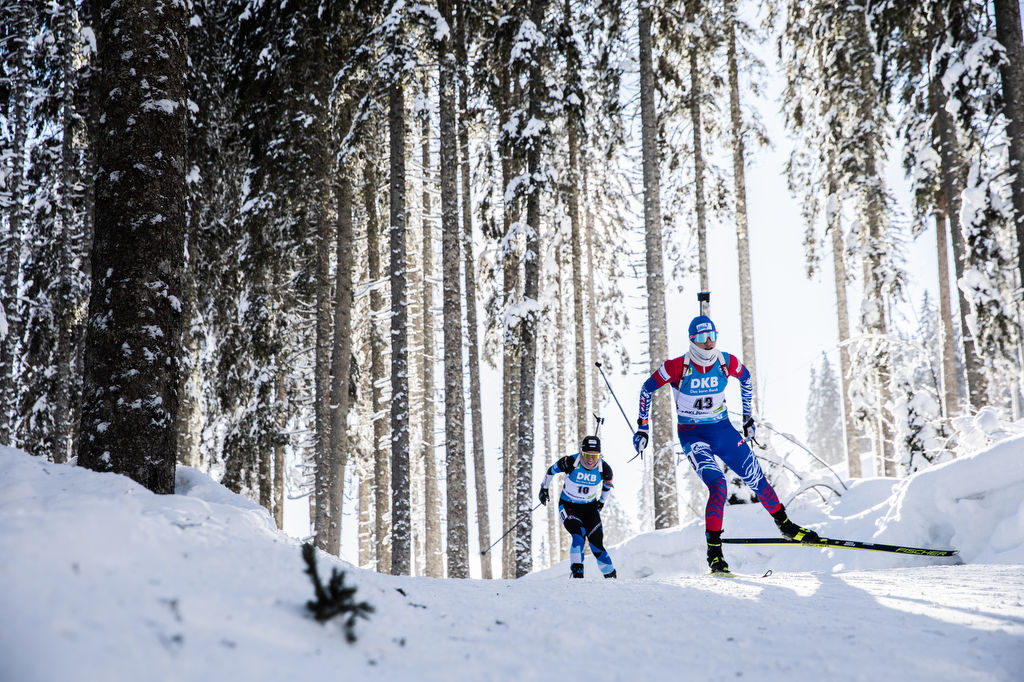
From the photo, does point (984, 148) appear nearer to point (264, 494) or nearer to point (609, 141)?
point (609, 141)

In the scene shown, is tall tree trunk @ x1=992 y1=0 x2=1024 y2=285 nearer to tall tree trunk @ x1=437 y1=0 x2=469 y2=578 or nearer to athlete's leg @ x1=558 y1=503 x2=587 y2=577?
→ athlete's leg @ x1=558 y1=503 x2=587 y2=577

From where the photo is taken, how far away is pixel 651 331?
11.7m

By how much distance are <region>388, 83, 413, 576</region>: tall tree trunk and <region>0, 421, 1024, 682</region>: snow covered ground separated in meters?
6.31

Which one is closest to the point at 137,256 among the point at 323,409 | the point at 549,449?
the point at 323,409

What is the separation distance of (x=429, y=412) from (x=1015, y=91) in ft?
55.5

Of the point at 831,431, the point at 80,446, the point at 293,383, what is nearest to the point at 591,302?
the point at 293,383

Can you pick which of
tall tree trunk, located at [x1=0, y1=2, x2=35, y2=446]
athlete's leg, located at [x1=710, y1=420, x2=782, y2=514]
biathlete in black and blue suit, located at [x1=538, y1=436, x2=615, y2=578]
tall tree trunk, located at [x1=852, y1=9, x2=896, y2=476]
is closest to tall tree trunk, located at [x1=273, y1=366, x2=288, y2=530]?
tall tree trunk, located at [x1=0, y1=2, x2=35, y2=446]

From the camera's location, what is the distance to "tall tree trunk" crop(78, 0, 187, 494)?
174 inches

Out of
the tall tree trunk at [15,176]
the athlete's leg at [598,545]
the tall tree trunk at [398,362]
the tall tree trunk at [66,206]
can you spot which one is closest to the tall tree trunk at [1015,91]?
the athlete's leg at [598,545]

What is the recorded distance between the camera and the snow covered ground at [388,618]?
5.83 ft

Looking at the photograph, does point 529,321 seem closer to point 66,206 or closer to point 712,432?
point 712,432

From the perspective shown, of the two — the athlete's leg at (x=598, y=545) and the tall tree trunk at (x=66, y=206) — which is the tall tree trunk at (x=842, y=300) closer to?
the athlete's leg at (x=598, y=545)

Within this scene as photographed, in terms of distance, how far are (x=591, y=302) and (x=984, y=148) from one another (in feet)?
42.4

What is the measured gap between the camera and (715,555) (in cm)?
602
